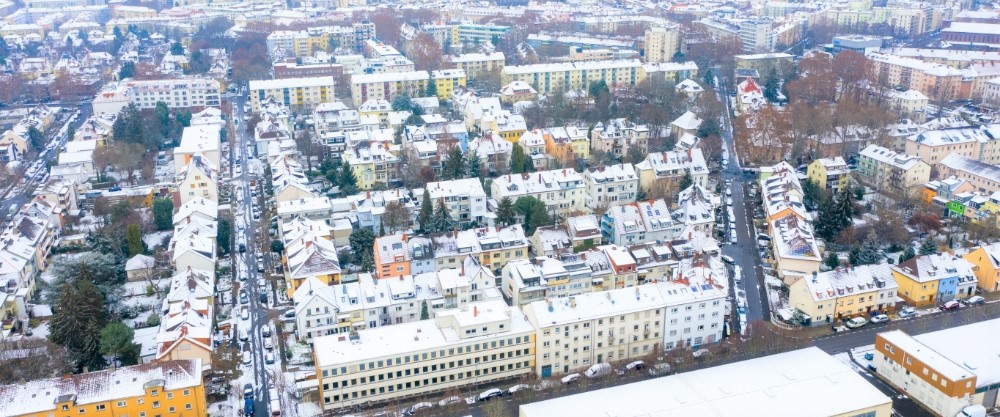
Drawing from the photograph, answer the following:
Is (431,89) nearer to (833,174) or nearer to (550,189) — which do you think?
(550,189)

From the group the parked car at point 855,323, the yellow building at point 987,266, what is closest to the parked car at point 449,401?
the parked car at point 855,323

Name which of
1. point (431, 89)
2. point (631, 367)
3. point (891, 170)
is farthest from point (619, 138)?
point (631, 367)

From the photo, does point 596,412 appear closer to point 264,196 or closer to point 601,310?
point 601,310

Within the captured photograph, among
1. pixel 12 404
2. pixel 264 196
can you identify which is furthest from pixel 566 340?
pixel 264 196

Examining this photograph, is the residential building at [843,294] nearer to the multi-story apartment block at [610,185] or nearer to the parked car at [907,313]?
the parked car at [907,313]

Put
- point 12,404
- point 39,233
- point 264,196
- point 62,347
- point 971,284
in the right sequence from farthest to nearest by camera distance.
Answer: point 264,196 < point 39,233 < point 971,284 < point 62,347 < point 12,404
